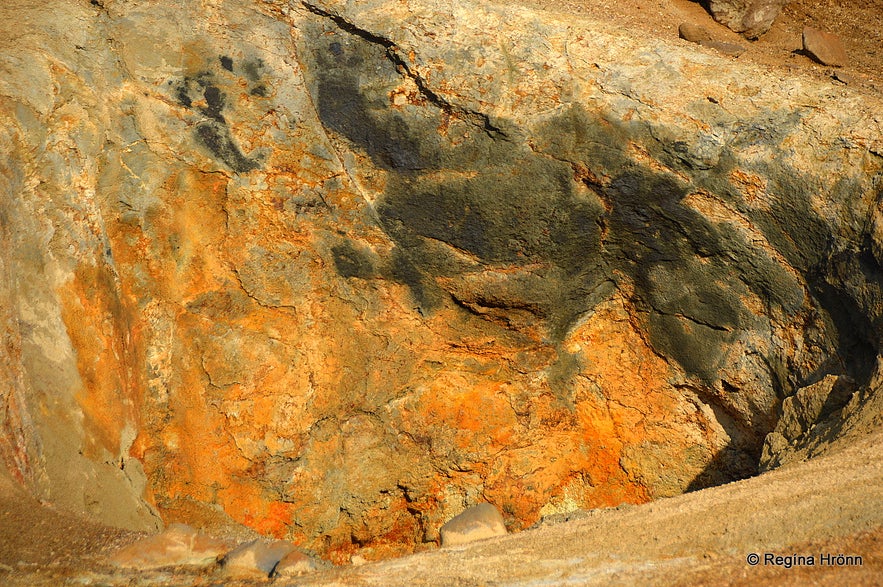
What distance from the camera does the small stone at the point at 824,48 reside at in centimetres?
391

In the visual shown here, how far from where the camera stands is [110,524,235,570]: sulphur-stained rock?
9.03 feet

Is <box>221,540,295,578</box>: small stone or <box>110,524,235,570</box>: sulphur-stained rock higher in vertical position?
<box>221,540,295,578</box>: small stone

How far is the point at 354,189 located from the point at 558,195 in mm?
1110

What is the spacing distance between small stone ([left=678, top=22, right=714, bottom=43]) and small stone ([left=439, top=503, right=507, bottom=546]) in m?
2.57

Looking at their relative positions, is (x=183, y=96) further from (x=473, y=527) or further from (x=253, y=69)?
(x=473, y=527)

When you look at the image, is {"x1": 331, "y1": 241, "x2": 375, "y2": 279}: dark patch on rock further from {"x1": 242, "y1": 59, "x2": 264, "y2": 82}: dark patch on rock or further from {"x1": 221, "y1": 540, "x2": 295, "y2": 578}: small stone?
{"x1": 221, "y1": 540, "x2": 295, "y2": 578}: small stone

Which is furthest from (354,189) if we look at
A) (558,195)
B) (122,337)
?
(122,337)

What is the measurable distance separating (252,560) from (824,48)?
3.69 meters

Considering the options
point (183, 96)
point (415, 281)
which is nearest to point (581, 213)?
point (415, 281)

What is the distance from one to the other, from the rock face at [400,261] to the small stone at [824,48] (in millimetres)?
490

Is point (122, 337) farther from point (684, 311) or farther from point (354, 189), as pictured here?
point (684, 311)

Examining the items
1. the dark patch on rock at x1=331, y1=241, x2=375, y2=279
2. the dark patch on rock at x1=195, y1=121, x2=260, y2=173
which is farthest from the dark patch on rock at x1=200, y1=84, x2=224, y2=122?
the dark patch on rock at x1=331, y1=241, x2=375, y2=279

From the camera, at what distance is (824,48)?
155 inches

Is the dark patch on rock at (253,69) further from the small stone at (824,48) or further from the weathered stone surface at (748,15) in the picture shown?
the small stone at (824,48)
